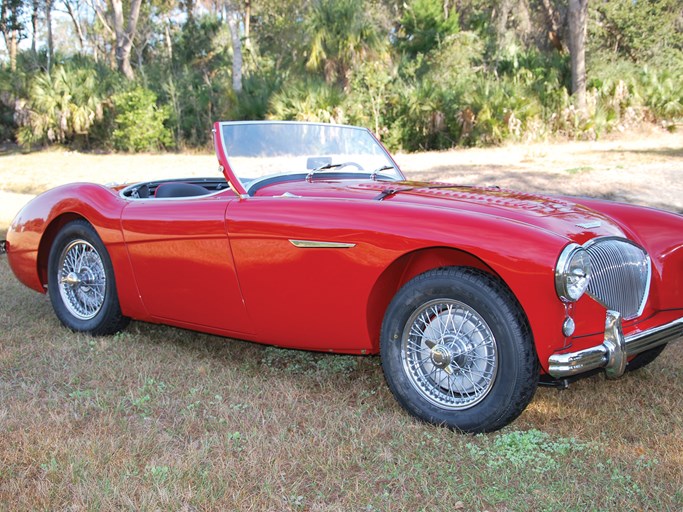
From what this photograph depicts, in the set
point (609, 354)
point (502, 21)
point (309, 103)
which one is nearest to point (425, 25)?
point (502, 21)

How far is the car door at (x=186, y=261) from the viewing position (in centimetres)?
368

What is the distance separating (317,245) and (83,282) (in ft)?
6.87

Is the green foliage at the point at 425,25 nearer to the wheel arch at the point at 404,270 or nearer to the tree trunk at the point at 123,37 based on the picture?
the tree trunk at the point at 123,37

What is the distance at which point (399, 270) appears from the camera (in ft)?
10.7

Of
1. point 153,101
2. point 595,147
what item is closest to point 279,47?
point 153,101

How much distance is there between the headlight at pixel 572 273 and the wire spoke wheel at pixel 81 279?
2.95 meters

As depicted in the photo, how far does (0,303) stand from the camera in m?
5.47

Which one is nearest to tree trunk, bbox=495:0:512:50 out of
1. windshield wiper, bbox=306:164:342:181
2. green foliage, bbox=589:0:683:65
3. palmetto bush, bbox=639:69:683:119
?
green foliage, bbox=589:0:683:65

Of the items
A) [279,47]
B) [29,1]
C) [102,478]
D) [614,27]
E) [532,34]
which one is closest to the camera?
[102,478]

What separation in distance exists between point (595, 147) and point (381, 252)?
42.2 feet

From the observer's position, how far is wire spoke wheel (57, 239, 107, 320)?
14.9 feet

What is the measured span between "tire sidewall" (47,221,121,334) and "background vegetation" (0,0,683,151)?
1292cm

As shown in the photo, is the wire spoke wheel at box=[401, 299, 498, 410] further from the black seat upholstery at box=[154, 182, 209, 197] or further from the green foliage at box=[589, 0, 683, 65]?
the green foliage at box=[589, 0, 683, 65]

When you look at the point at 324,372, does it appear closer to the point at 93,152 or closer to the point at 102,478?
the point at 102,478
